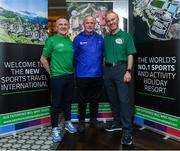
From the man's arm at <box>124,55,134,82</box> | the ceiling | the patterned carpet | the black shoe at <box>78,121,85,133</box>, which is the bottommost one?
the patterned carpet

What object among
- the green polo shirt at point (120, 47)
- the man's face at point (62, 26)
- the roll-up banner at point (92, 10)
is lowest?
the green polo shirt at point (120, 47)

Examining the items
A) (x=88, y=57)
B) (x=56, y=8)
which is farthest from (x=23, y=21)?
(x=56, y=8)

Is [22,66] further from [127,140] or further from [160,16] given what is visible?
[160,16]

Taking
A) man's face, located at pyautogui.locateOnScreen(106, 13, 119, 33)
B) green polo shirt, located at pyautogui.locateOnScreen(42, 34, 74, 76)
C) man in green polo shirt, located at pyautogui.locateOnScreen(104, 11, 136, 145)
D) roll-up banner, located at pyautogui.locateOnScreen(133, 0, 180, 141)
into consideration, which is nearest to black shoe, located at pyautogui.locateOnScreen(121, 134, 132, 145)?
man in green polo shirt, located at pyautogui.locateOnScreen(104, 11, 136, 145)

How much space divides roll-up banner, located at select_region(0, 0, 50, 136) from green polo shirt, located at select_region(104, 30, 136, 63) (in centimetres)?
104

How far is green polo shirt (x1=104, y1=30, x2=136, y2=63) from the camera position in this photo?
10.8 ft

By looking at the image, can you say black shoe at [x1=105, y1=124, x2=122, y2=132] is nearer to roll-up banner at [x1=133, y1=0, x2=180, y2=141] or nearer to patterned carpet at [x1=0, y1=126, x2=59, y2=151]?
roll-up banner at [x1=133, y1=0, x2=180, y2=141]

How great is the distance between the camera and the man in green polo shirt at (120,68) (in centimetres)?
320

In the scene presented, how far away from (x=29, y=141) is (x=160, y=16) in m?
2.19

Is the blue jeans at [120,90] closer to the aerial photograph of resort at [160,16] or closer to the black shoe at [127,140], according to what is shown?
the black shoe at [127,140]

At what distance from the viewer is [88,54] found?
371 cm

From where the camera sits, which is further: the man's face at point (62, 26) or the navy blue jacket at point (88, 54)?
the navy blue jacket at point (88, 54)

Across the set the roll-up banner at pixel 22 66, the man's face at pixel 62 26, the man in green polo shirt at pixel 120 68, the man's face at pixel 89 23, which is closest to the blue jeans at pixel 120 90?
the man in green polo shirt at pixel 120 68

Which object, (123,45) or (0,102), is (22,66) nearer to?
(0,102)
